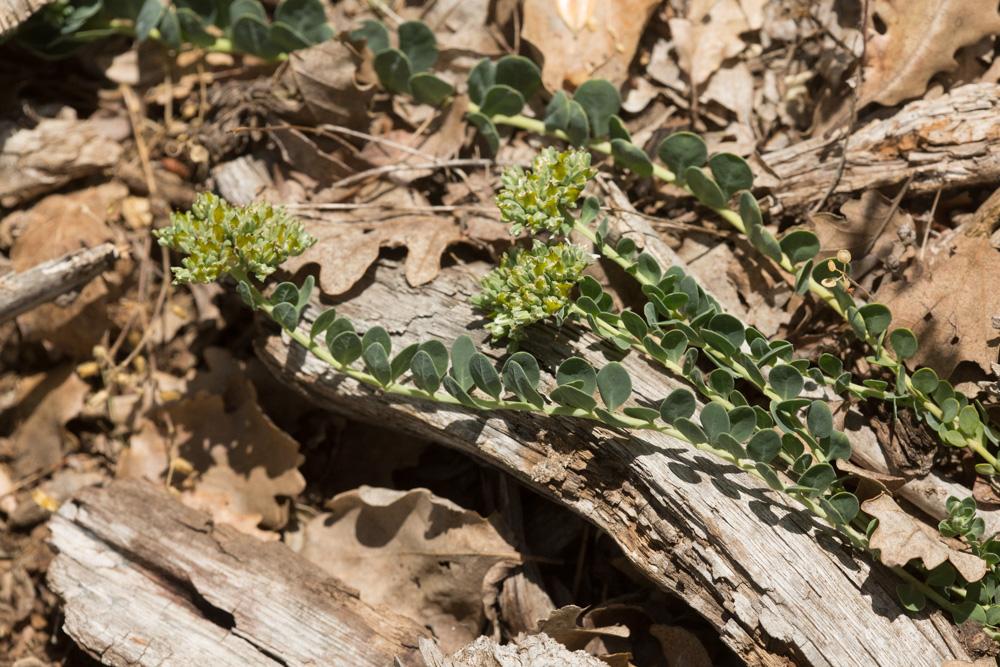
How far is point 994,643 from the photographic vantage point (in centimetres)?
249

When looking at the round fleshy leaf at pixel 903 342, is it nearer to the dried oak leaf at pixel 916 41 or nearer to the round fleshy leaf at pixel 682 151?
the round fleshy leaf at pixel 682 151

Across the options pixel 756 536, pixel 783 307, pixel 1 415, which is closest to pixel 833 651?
pixel 756 536

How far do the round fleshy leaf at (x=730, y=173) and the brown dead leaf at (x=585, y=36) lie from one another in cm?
76

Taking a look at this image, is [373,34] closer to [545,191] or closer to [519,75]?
[519,75]

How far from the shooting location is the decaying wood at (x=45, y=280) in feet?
10.4

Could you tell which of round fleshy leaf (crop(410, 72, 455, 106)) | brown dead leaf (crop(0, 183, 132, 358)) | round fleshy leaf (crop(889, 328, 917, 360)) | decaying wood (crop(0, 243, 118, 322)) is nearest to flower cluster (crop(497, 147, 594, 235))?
round fleshy leaf (crop(410, 72, 455, 106))

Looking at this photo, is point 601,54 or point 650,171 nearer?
point 650,171

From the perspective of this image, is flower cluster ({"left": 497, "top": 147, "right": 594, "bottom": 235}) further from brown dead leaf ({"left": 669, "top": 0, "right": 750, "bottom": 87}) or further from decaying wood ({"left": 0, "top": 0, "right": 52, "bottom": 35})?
decaying wood ({"left": 0, "top": 0, "right": 52, "bottom": 35})

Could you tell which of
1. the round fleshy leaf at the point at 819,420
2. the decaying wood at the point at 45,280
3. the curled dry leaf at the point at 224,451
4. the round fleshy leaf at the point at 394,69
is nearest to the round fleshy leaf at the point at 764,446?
the round fleshy leaf at the point at 819,420

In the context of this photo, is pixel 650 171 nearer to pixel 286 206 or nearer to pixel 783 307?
pixel 783 307

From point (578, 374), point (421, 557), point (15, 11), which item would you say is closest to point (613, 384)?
point (578, 374)

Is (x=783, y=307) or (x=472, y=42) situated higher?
(x=472, y=42)

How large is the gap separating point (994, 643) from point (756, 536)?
0.73 meters

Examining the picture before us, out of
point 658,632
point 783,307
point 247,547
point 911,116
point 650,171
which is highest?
point 911,116
